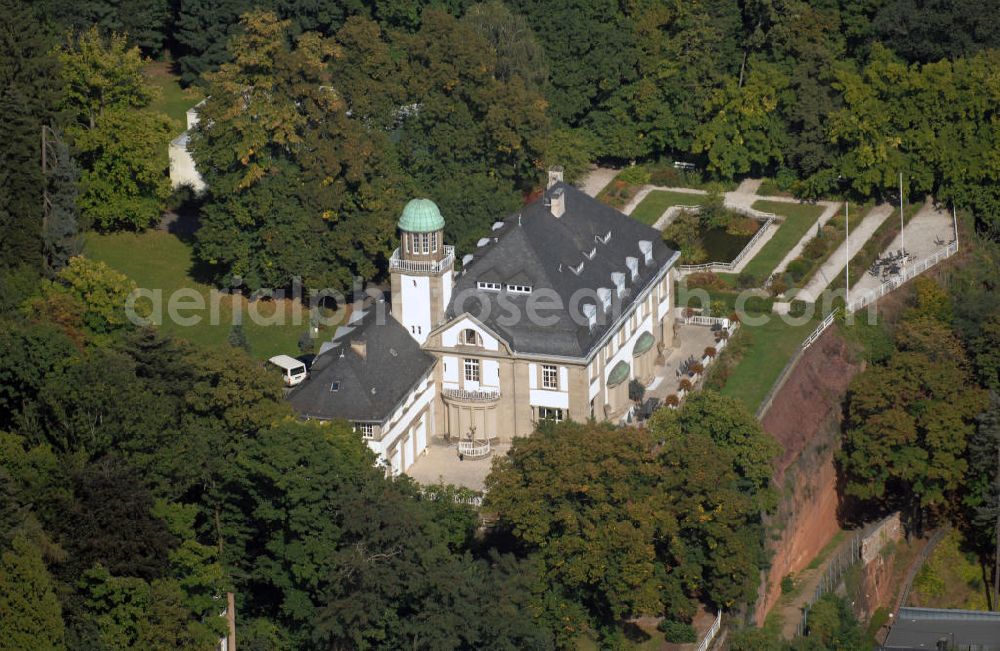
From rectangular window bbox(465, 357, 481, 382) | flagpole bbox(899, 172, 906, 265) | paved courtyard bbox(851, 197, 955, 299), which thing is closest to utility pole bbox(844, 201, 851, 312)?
paved courtyard bbox(851, 197, 955, 299)

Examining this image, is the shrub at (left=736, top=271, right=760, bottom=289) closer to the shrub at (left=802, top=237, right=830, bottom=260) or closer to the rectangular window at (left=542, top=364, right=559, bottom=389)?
the shrub at (left=802, top=237, right=830, bottom=260)

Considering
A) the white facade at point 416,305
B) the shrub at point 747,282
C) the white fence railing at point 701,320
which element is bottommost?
the white facade at point 416,305

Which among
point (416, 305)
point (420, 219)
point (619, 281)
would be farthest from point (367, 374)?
point (619, 281)

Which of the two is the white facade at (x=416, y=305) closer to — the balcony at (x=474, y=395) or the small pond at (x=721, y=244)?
the balcony at (x=474, y=395)

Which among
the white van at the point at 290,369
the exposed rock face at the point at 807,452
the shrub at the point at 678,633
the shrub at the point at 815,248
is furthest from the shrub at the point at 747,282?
the shrub at the point at 678,633

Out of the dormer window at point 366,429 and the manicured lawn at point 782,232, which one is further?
the manicured lawn at point 782,232

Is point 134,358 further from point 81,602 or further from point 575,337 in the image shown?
point 575,337

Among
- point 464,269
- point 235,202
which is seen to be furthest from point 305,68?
point 464,269
